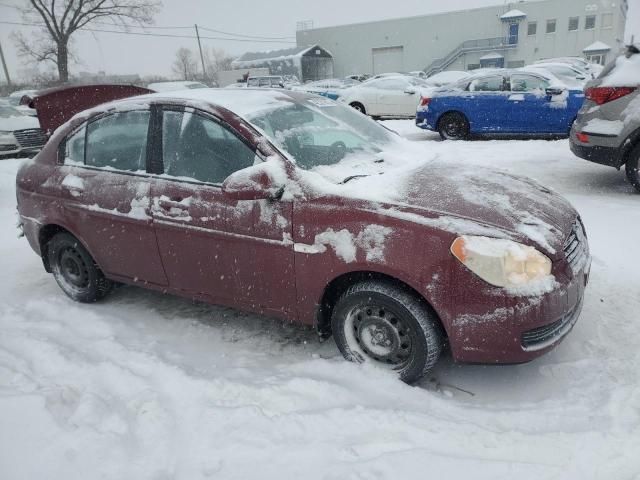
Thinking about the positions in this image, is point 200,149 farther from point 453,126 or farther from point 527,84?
point 527,84

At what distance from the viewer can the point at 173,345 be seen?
10.7ft

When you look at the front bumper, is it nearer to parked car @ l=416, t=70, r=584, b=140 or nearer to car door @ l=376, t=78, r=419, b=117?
parked car @ l=416, t=70, r=584, b=140

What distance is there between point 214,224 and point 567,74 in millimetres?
13651

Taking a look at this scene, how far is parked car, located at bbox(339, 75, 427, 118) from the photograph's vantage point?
14086 millimetres

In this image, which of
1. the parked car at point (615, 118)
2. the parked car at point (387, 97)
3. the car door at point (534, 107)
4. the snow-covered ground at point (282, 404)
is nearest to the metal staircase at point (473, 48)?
the parked car at point (387, 97)

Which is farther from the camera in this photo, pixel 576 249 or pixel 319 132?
pixel 319 132

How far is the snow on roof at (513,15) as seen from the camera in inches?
1564

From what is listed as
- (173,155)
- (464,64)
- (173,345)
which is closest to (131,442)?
(173,345)

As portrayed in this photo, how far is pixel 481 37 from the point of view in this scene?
42344 millimetres

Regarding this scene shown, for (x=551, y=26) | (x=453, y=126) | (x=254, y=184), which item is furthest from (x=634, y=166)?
(x=551, y=26)

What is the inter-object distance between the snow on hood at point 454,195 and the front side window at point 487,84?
24.0ft

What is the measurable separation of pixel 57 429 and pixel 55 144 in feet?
7.77

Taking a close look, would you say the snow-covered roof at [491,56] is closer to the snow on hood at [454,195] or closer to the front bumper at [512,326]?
the snow on hood at [454,195]

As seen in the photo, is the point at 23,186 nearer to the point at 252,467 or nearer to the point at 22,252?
the point at 22,252
